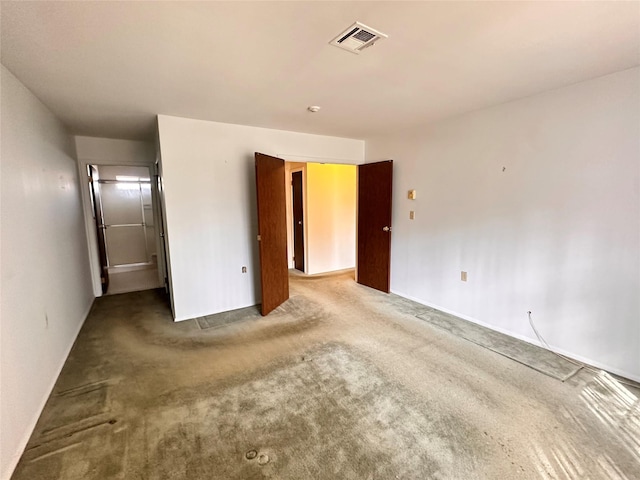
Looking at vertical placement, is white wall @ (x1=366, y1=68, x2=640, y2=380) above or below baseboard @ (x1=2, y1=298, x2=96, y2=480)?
above

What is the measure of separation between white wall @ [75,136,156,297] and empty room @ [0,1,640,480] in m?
0.04

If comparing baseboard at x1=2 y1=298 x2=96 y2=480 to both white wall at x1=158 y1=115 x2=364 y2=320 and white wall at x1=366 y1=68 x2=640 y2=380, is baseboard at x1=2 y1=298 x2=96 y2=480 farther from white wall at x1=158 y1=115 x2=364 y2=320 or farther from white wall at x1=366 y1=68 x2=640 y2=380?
white wall at x1=366 y1=68 x2=640 y2=380

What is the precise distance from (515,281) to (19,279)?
4.14 metres

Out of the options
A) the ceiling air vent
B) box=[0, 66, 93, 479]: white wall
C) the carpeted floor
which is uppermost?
the ceiling air vent

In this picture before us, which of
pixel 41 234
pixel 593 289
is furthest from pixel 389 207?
pixel 41 234

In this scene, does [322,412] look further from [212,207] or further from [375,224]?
[375,224]

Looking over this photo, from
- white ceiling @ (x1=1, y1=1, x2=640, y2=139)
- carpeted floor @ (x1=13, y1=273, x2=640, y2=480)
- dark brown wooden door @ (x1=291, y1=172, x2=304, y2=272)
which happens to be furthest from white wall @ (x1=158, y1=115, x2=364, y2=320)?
dark brown wooden door @ (x1=291, y1=172, x2=304, y2=272)

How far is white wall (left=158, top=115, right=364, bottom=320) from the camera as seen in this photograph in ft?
10.9

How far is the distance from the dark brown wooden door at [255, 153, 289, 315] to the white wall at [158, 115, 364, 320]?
1.01 feet

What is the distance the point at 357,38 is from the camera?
169 centimetres

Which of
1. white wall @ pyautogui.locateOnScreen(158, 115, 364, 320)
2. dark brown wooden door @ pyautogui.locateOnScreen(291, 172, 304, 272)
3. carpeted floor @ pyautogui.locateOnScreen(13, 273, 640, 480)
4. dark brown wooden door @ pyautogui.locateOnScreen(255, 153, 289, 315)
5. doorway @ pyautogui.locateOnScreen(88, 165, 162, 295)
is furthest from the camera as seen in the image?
doorway @ pyautogui.locateOnScreen(88, 165, 162, 295)

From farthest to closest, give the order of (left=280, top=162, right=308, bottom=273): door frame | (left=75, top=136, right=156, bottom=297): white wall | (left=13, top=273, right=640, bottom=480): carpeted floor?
(left=280, top=162, right=308, bottom=273): door frame → (left=75, top=136, right=156, bottom=297): white wall → (left=13, top=273, right=640, bottom=480): carpeted floor

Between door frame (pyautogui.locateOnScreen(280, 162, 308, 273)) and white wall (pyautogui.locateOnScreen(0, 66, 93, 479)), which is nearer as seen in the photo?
white wall (pyautogui.locateOnScreen(0, 66, 93, 479))

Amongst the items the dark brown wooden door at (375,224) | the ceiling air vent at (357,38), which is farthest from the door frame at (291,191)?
the ceiling air vent at (357,38)
